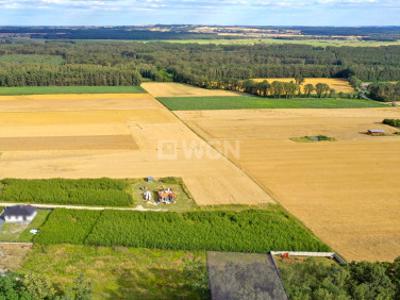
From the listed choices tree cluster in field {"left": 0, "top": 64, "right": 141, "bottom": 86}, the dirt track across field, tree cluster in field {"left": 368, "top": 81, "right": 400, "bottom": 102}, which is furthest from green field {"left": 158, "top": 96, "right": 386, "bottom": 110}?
tree cluster in field {"left": 0, "top": 64, "right": 141, "bottom": 86}

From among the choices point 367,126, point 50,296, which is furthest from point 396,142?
point 50,296

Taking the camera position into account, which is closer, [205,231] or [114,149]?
[205,231]

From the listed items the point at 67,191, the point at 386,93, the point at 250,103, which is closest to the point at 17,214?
the point at 67,191

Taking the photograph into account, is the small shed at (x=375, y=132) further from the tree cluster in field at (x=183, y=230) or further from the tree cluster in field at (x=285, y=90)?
the tree cluster in field at (x=183, y=230)

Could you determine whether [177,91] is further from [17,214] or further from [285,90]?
[17,214]

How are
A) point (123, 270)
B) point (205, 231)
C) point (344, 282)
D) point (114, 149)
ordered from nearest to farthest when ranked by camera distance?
point (344, 282) < point (123, 270) < point (205, 231) < point (114, 149)

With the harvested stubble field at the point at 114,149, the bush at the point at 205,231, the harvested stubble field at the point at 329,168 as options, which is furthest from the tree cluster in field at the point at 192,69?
the bush at the point at 205,231

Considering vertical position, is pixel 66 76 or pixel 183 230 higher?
pixel 66 76
